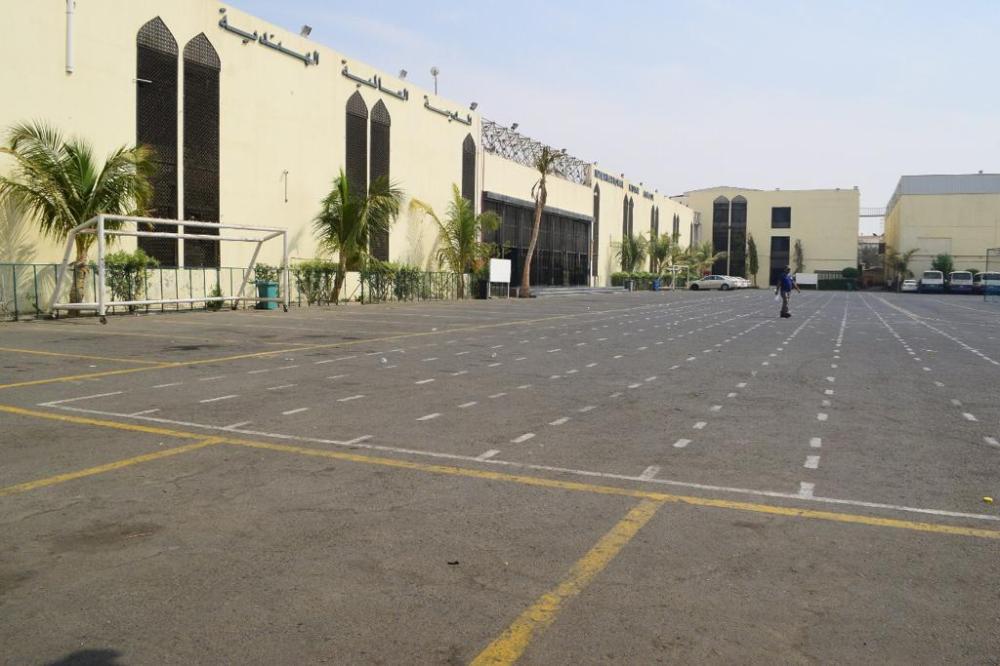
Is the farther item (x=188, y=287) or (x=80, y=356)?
(x=188, y=287)

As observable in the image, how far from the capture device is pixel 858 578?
171 inches

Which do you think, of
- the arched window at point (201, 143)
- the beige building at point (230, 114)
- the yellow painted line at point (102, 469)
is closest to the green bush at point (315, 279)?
the beige building at point (230, 114)

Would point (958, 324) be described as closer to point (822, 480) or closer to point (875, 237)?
point (822, 480)

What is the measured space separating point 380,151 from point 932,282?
60036 mm

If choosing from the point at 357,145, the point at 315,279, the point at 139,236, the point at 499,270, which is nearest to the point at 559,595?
the point at 139,236

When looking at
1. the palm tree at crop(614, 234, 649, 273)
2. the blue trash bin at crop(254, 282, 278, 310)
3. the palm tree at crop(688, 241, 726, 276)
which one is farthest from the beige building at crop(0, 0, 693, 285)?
the palm tree at crop(688, 241, 726, 276)

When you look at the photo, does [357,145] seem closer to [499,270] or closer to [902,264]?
[499,270]

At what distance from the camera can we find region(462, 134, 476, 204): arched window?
145 feet

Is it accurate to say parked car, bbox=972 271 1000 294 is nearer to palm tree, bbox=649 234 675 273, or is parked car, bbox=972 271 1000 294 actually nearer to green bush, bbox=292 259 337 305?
palm tree, bbox=649 234 675 273

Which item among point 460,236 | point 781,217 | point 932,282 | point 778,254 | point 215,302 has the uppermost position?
point 781,217

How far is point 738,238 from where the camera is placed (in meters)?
103

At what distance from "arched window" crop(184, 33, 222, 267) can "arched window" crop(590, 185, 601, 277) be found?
40.8 meters

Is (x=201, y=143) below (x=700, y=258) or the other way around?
the other way around

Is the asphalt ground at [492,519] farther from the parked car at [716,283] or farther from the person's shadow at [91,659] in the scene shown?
the parked car at [716,283]
